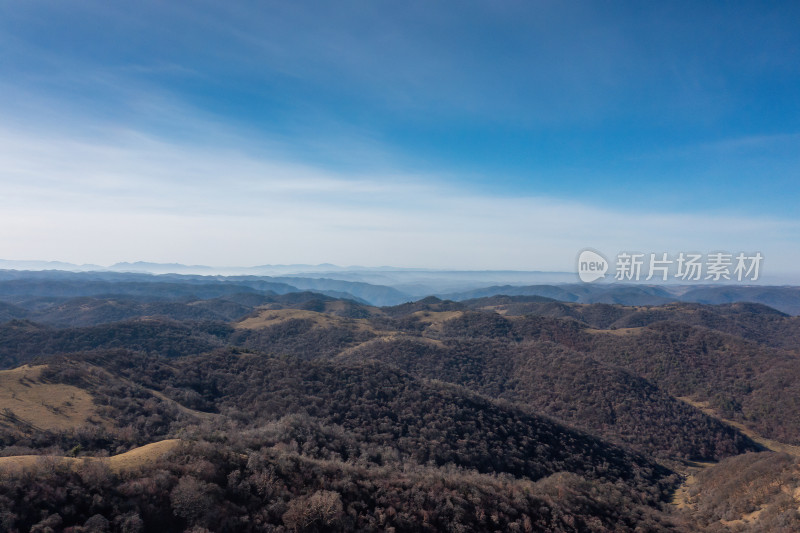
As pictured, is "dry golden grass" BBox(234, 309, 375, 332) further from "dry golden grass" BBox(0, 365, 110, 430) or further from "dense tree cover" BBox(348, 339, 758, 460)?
"dry golden grass" BBox(0, 365, 110, 430)

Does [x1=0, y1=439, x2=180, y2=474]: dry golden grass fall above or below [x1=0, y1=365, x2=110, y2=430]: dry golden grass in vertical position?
above

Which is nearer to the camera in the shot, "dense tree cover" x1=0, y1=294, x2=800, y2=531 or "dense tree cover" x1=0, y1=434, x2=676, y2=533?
"dense tree cover" x1=0, y1=434, x2=676, y2=533

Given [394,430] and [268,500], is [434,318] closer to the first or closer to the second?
[394,430]

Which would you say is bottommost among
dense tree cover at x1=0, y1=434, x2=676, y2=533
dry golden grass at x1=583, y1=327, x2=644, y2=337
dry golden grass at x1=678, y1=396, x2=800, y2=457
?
dry golden grass at x1=678, y1=396, x2=800, y2=457

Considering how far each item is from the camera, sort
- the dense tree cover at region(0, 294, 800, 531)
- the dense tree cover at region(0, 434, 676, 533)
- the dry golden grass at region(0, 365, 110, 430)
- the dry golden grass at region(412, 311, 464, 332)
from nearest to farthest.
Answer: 1. the dense tree cover at region(0, 434, 676, 533)
2. the dense tree cover at region(0, 294, 800, 531)
3. the dry golden grass at region(0, 365, 110, 430)
4. the dry golden grass at region(412, 311, 464, 332)

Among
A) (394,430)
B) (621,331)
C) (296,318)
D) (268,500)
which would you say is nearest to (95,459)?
(268,500)

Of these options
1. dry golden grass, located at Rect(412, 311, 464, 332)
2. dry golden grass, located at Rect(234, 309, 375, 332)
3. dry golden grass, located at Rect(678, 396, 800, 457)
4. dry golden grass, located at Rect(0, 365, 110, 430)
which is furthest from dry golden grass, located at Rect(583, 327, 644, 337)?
dry golden grass, located at Rect(0, 365, 110, 430)

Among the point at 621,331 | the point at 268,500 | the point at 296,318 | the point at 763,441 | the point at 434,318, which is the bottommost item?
the point at 763,441

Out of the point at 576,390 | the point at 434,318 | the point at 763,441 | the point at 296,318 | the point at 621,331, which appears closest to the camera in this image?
the point at 763,441
